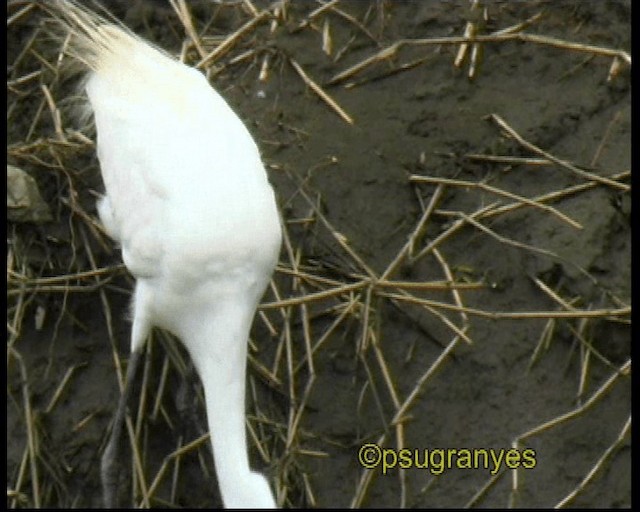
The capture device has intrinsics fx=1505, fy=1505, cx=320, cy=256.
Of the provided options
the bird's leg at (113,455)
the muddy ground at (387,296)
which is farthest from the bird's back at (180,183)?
the muddy ground at (387,296)

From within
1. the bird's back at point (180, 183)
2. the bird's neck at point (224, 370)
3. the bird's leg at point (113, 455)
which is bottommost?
the bird's leg at point (113, 455)

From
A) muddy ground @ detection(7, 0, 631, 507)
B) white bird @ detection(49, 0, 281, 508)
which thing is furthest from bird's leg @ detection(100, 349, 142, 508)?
muddy ground @ detection(7, 0, 631, 507)

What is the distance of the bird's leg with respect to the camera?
8.59ft

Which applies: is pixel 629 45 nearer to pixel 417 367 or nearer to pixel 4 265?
pixel 417 367

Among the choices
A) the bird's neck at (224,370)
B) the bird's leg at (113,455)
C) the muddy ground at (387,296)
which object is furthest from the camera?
the muddy ground at (387,296)

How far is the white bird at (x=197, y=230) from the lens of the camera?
239 centimetres

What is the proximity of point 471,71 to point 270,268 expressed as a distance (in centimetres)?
87

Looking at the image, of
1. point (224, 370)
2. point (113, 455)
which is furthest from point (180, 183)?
point (113, 455)

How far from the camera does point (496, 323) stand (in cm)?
285

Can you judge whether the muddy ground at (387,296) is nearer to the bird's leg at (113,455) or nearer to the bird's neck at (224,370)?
the bird's leg at (113,455)

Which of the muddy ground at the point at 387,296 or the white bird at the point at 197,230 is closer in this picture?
Result: the white bird at the point at 197,230

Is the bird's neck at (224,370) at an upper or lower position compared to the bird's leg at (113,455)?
upper

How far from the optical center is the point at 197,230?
94.1 inches

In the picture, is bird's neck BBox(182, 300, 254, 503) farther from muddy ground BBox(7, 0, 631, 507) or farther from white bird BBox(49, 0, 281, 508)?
muddy ground BBox(7, 0, 631, 507)
